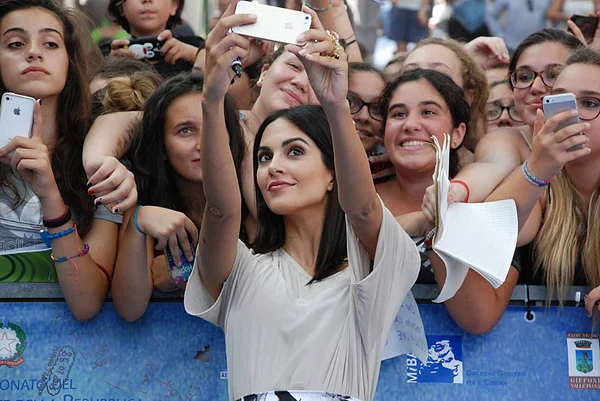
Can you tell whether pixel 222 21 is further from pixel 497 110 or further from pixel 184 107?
pixel 497 110

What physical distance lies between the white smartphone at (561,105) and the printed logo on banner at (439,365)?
76cm

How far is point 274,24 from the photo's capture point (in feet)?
8.33

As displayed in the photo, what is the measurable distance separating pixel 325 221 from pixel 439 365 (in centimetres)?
64

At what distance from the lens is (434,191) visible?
296 centimetres

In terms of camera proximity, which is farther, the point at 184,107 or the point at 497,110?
the point at 497,110

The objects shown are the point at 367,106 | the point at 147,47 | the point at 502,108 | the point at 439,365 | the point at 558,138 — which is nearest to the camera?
the point at 558,138

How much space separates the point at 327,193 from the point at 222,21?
81cm

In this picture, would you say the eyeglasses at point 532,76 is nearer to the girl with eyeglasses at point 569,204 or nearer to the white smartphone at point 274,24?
the girl with eyeglasses at point 569,204

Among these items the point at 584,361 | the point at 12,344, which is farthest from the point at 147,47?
the point at 584,361

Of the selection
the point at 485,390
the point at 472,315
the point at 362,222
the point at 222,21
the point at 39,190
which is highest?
the point at 222,21

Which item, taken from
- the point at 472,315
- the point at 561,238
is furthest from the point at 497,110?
the point at 472,315

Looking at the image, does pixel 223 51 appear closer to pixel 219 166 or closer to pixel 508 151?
pixel 219 166

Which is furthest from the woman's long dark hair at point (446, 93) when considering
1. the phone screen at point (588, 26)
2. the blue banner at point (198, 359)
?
the phone screen at point (588, 26)

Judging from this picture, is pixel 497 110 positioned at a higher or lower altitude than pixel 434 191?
lower
